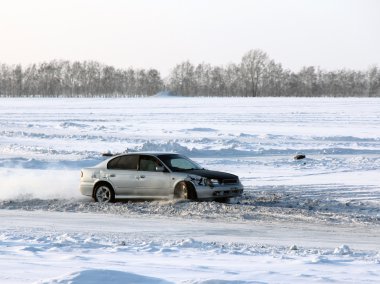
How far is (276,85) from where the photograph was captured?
584 ft

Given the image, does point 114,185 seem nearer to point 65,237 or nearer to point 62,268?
point 65,237

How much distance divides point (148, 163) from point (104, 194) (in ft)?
4.59

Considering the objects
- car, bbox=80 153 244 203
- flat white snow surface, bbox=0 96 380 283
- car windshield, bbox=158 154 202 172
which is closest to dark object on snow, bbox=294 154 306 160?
flat white snow surface, bbox=0 96 380 283

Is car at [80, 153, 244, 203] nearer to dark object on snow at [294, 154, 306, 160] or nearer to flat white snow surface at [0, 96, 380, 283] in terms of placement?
flat white snow surface at [0, 96, 380, 283]

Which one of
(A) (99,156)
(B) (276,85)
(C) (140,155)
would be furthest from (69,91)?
(C) (140,155)

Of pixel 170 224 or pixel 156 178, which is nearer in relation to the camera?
pixel 170 224

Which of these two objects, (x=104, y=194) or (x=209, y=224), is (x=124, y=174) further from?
(x=209, y=224)

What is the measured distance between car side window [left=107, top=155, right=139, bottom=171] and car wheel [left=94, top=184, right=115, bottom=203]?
53 cm

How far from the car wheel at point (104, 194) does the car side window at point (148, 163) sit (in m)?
0.98

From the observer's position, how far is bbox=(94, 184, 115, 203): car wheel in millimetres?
17859

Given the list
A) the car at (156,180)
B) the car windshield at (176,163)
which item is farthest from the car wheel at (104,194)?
the car windshield at (176,163)

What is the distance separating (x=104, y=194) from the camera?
18.0 m

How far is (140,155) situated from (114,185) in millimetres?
995

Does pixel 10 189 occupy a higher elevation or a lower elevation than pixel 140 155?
lower
